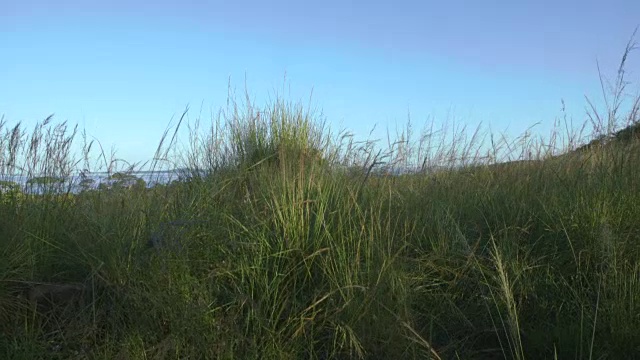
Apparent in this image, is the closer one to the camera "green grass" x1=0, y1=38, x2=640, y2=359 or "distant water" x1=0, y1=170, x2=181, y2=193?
"green grass" x1=0, y1=38, x2=640, y2=359

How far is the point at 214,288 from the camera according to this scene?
2816 mm

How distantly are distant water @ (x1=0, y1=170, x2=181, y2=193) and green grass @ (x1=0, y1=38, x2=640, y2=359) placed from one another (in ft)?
0.25

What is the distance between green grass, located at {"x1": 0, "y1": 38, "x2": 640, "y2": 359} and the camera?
2529 millimetres

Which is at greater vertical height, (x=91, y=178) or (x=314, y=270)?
(x=91, y=178)

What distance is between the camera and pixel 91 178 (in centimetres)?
426

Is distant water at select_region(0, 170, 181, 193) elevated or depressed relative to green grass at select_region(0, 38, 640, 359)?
elevated

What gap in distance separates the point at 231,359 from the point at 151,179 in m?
2.41

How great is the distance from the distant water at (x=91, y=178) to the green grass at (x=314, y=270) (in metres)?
0.08

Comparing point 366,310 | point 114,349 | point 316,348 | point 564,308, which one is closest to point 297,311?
point 316,348

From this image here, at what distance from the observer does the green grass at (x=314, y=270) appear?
253 cm

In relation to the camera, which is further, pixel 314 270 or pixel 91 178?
pixel 91 178

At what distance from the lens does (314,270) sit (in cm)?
299

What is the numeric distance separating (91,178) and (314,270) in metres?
2.23

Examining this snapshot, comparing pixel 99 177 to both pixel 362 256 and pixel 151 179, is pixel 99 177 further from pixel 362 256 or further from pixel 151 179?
pixel 362 256
